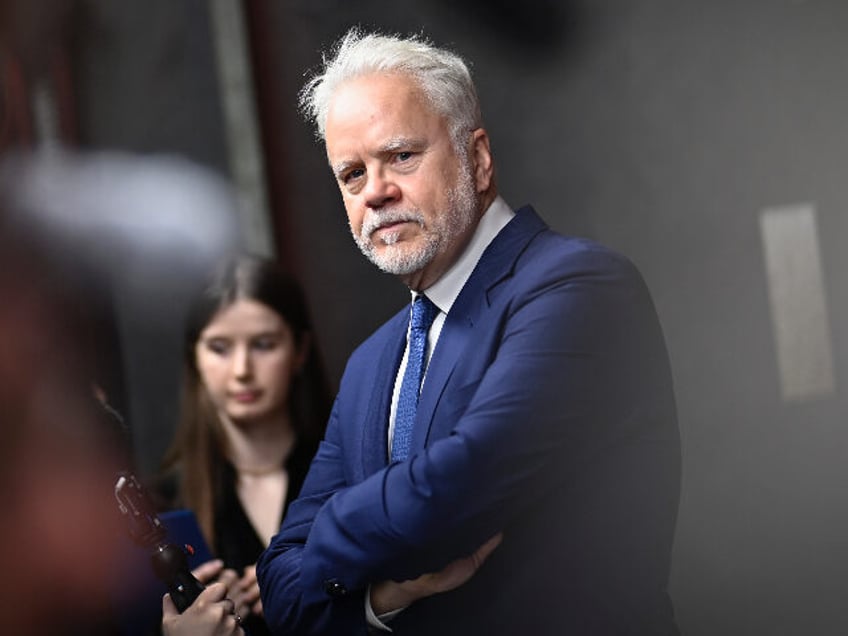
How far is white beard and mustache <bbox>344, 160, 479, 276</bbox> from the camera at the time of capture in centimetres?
182

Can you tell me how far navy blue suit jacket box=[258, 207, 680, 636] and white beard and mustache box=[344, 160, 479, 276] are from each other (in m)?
0.07

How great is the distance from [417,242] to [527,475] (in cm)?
39

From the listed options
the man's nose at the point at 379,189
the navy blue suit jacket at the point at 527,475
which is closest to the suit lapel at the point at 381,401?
the navy blue suit jacket at the point at 527,475

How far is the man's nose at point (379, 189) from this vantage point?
1800 millimetres

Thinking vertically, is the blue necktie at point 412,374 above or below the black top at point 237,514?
above

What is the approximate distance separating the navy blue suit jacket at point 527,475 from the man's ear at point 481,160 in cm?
7

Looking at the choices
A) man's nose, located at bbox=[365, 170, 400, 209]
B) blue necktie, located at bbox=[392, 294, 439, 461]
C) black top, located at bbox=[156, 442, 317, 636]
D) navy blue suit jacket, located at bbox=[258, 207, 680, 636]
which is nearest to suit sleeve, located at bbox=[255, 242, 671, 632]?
navy blue suit jacket, located at bbox=[258, 207, 680, 636]

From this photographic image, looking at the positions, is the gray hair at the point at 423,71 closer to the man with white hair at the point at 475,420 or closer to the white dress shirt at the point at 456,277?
the man with white hair at the point at 475,420

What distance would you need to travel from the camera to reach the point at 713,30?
3029 mm

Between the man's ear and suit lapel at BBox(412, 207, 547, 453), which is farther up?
the man's ear

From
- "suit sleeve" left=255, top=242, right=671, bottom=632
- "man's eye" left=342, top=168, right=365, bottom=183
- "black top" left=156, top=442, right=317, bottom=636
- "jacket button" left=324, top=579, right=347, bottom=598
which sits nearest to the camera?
"suit sleeve" left=255, top=242, right=671, bottom=632

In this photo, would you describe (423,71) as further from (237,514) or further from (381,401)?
(237,514)

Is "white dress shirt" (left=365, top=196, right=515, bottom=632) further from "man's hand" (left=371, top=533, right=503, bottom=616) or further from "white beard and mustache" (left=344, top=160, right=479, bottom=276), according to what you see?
"man's hand" (left=371, top=533, right=503, bottom=616)

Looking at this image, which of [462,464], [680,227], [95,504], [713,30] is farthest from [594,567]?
[713,30]
